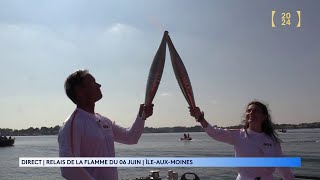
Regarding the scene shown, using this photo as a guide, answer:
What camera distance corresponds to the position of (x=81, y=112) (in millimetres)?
3678

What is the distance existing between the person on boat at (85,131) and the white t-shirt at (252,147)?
6.74 ft

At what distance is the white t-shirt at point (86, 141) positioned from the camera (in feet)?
10.9

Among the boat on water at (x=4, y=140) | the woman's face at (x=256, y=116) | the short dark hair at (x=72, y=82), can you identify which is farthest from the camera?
the boat on water at (x=4, y=140)

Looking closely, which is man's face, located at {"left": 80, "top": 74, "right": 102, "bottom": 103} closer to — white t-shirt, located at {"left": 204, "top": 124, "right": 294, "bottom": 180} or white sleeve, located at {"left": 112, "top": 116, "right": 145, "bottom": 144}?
white sleeve, located at {"left": 112, "top": 116, "right": 145, "bottom": 144}

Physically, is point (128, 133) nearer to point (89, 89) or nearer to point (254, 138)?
point (89, 89)

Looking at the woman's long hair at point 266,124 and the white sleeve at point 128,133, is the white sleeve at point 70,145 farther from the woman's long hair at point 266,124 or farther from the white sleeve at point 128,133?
the woman's long hair at point 266,124

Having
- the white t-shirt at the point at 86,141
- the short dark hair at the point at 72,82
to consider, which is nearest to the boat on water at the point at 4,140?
the short dark hair at the point at 72,82

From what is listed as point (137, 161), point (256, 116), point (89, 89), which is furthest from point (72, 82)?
point (256, 116)

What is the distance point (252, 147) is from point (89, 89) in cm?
266

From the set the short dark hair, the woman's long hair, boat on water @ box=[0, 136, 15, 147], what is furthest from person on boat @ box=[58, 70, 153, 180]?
boat on water @ box=[0, 136, 15, 147]

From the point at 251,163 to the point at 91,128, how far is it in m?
2.58

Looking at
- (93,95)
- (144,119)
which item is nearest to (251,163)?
(144,119)

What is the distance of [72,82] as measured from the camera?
12.5 feet

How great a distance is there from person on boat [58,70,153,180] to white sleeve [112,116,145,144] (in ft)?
1.45
